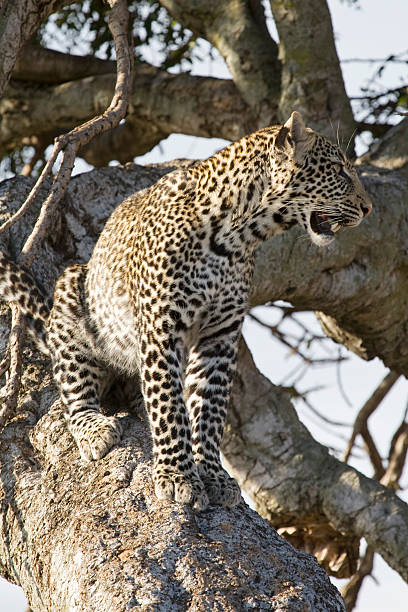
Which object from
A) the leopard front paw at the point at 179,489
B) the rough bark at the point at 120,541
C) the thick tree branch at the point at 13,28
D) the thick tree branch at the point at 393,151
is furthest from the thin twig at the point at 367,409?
the thick tree branch at the point at 13,28

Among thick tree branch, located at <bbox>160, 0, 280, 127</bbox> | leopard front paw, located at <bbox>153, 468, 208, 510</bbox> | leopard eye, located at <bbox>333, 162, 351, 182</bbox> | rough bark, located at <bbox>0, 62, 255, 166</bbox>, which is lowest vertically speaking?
leopard front paw, located at <bbox>153, 468, 208, 510</bbox>

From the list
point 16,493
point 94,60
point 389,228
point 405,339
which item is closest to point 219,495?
point 16,493

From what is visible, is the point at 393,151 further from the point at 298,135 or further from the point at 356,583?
the point at 356,583

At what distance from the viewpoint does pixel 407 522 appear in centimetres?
731

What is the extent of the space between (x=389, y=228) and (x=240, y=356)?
68.4 inches

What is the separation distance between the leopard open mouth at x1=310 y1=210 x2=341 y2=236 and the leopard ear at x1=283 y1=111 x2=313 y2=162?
36 centimetres

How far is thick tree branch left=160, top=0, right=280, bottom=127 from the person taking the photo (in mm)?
8453

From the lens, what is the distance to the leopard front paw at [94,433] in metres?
4.90

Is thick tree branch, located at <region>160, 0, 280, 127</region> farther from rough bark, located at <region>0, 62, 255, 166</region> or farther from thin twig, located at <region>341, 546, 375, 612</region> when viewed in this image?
thin twig, located at <region>341, 546, 375, 612</region>

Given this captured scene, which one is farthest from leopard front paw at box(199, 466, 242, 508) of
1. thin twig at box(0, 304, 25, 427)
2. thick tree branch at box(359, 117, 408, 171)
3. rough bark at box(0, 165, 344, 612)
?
thick tree branch at box(359, 117, 408, 171)

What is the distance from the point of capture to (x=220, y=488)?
15.7 ft

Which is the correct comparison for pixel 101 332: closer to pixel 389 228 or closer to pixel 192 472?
pixel 192 472

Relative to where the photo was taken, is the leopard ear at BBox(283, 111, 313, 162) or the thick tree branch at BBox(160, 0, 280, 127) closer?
the leopard ear at BBox(283, 111, 313, 162)

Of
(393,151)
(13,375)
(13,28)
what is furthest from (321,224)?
(393,151)
